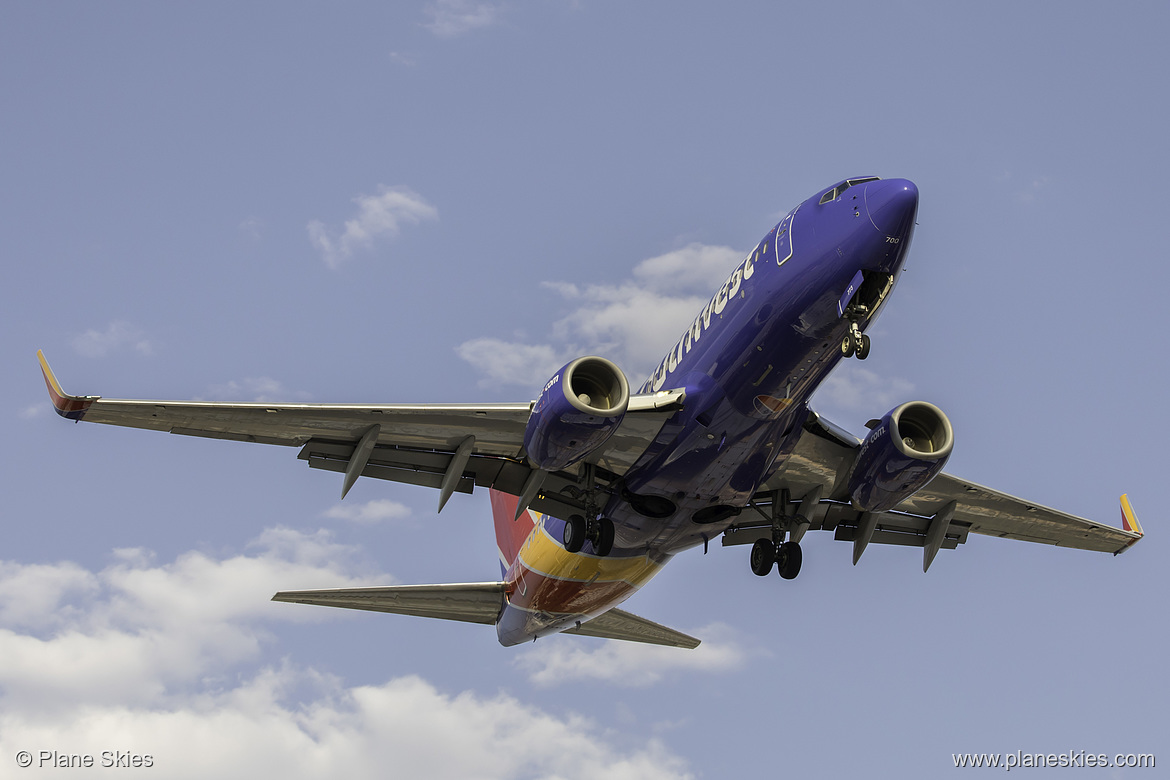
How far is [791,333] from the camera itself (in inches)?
714

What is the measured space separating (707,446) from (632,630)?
11390mm

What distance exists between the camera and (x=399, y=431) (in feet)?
68.0

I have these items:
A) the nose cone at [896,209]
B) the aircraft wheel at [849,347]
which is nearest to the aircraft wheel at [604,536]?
the aircraft wheel at [849,347]

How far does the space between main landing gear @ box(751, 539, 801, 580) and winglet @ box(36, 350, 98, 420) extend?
13.1 metres

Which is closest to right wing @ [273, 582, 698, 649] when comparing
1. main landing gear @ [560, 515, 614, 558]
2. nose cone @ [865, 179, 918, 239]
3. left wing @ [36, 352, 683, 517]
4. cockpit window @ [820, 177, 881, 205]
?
left wing @ [36, 352, 683, 517]

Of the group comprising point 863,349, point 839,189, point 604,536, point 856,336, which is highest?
point 839,189

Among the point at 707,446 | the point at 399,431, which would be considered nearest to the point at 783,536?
the point at 707,446

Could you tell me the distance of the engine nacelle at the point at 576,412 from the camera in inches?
718

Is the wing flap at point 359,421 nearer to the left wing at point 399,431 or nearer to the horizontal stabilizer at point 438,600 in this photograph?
the left wing at point 399,431

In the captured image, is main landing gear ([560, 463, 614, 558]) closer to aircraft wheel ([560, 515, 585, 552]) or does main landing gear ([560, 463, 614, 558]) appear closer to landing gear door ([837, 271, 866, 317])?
aircraft wheel ([560, 515, 585, 552])

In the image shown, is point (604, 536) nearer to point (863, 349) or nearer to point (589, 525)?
point (589, 525)

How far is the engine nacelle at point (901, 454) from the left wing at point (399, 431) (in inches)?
165

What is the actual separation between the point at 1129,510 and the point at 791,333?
40.1 ft

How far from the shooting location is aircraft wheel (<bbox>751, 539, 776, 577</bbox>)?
23.8m
